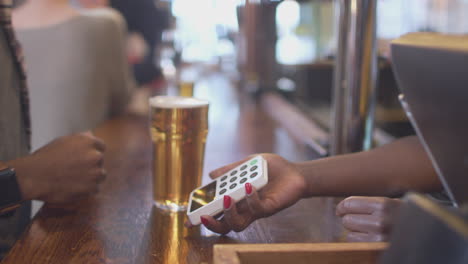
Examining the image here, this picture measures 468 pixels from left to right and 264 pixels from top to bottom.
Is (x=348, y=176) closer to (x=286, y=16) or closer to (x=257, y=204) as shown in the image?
(x=257, y=204)

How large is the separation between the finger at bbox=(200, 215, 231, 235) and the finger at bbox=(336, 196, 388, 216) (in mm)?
131

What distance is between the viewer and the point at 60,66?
149cm

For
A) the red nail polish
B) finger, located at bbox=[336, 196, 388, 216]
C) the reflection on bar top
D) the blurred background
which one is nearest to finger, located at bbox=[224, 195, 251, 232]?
the red nail polish

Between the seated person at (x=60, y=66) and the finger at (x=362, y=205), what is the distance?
1.13m

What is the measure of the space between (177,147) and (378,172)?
0.28 m

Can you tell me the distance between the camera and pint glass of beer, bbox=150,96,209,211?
645 millimetres

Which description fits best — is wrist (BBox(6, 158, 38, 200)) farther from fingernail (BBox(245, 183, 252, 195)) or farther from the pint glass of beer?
fingernail (BBox(245, 183, 252, 195))

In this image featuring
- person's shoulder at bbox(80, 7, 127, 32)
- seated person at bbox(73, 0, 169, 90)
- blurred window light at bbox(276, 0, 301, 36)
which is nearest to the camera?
person's shoulder at bbox(80, 7, 127, 32)

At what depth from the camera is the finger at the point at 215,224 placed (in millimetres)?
539

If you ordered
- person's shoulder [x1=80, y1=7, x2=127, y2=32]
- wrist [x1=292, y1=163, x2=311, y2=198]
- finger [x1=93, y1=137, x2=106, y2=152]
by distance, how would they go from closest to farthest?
wrist [x1=292, y1=163, x2=311, y2=198]
finger [x1=93, y1=137, x2=106, y2=152]
person's shoulder [x1=80, y1=7, x2=127, y2=32]

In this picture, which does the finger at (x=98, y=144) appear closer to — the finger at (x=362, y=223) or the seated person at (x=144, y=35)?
the finger at (x=362, y=223)

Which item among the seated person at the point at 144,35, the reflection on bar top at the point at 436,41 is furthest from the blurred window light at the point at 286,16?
the reflection on bar top at the point at 436,41

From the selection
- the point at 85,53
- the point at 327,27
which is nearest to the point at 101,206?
the point at 85,53

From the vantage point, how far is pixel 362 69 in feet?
2.88
